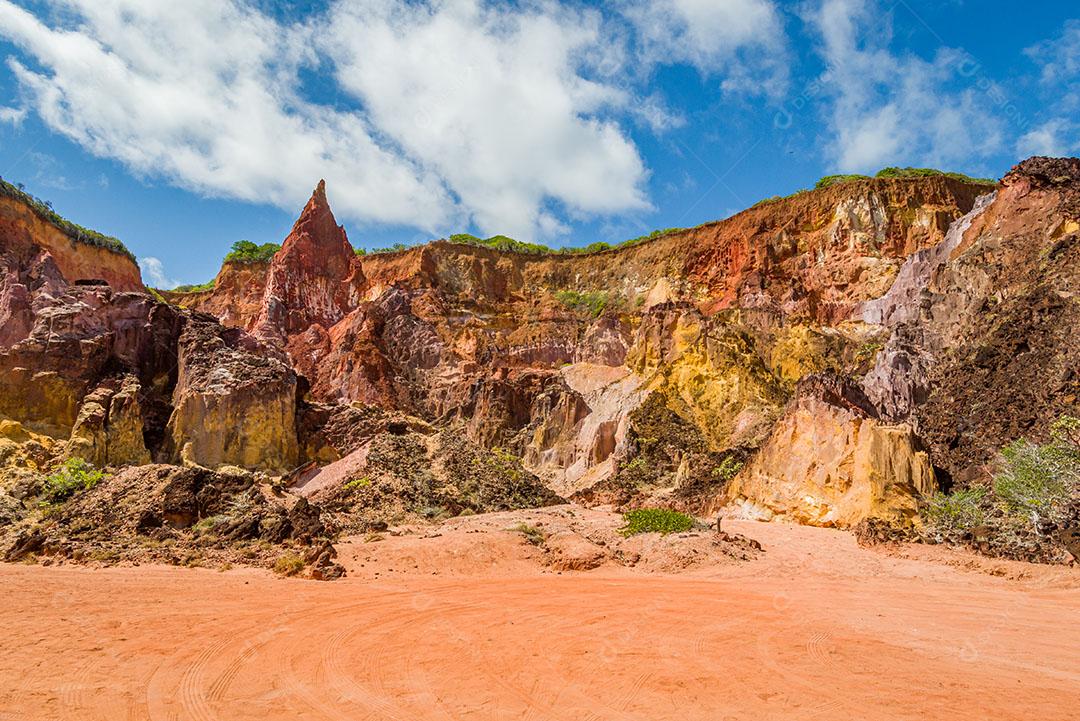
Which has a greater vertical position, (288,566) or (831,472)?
(831,472)

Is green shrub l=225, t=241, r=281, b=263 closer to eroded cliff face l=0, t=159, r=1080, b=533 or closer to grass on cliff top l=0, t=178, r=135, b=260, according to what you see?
eroded cliff face l=0, t=159, r=1080, b=533

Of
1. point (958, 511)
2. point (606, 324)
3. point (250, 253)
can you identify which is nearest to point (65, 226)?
point (250, 253)

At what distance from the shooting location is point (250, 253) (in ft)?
204

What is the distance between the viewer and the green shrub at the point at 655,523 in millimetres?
15570

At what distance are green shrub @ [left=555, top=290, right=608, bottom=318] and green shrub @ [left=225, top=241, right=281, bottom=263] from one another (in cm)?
2893

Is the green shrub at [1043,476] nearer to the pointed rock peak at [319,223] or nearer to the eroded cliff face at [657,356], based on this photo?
the eroded cliff face at [657,356]

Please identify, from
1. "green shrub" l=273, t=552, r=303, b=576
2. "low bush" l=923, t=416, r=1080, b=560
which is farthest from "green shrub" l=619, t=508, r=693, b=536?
"green shrub" l=273, t=552, r=303, b=576

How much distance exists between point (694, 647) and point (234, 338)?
94.8ft

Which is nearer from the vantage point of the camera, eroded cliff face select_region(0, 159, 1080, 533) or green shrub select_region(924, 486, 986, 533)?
green shrub select_region(924, 486, 986, 533)

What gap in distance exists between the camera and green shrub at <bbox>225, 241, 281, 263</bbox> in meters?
60.9

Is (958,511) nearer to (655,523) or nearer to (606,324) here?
(655,523)

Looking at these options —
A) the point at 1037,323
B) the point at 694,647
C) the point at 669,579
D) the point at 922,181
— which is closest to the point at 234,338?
the point at 669,579

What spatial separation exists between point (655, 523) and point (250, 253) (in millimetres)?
57997

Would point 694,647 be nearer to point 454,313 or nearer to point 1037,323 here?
point 1037,323
